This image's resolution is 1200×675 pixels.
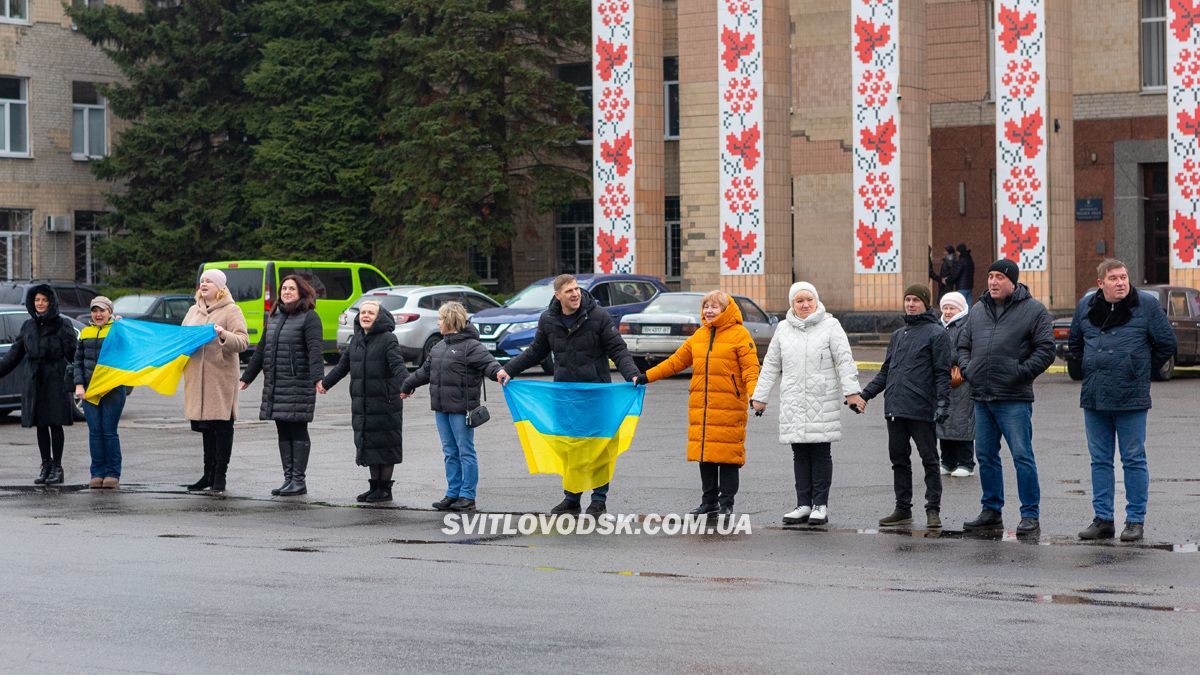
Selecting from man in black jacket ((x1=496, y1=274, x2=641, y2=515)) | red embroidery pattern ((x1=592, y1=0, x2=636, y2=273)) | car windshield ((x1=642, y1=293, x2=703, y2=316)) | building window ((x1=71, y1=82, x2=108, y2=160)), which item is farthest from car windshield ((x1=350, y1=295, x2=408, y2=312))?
building window ((x1=71, y1=82, x2=108, y2=160))

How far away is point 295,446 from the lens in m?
15.3

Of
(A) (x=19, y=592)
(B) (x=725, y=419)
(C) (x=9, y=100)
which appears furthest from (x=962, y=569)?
(C) (x=9, y=100)

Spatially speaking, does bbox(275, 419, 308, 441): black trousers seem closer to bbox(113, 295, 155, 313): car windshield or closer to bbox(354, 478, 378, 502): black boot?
bbox(354, 478, 378, 502): black boot

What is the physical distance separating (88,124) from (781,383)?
44336mm

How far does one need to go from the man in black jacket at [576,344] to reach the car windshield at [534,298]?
18.5 metres

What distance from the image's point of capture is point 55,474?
54.1 feet

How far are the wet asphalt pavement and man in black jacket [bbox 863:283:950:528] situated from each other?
0.33 metres

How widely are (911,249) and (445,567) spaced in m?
29.7

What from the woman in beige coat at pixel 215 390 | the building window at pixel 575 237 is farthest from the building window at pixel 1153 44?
the woman in beige coat at pixel 215 390

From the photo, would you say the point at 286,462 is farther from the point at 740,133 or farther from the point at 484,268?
the point at 484,268

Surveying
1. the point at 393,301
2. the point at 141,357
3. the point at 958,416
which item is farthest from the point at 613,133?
the point at 958,416

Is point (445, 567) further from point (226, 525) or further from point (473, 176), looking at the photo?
point (473, 176)

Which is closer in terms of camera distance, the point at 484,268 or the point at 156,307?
the point at 156,307

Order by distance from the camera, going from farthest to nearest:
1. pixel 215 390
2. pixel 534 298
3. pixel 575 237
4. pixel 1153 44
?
pixel 575 237, pixel 1153 44, pixel 534 298, pixel 215 390
